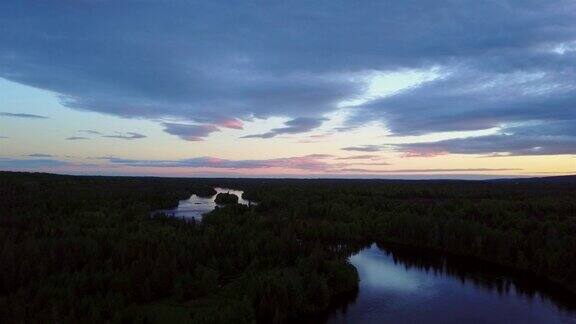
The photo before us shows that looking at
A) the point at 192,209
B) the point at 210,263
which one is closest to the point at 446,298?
the point at 210,263

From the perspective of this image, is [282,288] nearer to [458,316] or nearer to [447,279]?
[458,316]

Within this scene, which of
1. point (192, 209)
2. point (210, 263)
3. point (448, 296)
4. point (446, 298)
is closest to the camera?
point (446, 298)

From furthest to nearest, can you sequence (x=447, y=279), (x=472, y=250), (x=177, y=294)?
(x=472, y=250)
(x=447, y=279)
(x=177, y=294)

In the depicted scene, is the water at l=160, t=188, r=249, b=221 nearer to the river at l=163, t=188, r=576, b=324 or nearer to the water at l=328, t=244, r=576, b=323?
the river at l=163, t=188, r=576, b=324

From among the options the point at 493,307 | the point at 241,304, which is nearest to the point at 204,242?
the point at 241,304

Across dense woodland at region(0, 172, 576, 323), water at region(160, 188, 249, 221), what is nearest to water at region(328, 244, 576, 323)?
dense woodland at region(0, 172, 576, 323)

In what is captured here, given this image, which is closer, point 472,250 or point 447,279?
point 447,279

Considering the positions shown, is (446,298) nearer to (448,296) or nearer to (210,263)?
(448,296)

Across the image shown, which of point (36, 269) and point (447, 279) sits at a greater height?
point (36, 269)
